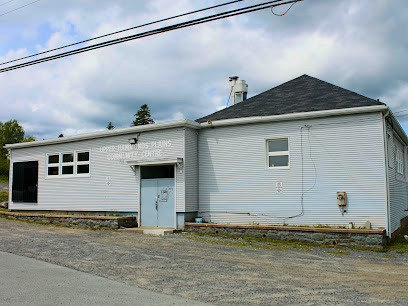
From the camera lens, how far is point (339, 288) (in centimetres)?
695

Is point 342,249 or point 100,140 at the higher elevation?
point 100,140

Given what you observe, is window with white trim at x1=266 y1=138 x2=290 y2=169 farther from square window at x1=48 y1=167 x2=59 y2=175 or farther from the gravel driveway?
square window at x1=48 y1=167 x2=59 y2=175

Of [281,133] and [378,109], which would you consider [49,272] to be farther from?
[378,109]

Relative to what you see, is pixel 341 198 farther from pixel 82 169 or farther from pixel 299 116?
pixel 82 169

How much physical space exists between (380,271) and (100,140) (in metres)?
12.7

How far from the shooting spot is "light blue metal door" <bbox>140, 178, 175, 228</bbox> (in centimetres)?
1523

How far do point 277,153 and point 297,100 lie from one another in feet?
7.34

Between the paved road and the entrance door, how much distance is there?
23.5 feet

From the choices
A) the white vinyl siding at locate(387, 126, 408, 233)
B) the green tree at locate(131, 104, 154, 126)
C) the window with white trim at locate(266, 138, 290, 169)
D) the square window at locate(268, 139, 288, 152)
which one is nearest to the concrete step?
the window with white trim at locate(266, 138, 290, 169)

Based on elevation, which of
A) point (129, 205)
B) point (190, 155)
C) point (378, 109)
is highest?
point (378, 109)

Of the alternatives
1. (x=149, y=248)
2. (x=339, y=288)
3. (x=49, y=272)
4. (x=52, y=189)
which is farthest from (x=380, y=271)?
(x=52, y=189)

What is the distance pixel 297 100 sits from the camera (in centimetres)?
1471

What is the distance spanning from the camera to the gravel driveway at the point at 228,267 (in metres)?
6.56

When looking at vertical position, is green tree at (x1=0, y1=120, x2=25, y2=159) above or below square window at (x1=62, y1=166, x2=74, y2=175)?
above
